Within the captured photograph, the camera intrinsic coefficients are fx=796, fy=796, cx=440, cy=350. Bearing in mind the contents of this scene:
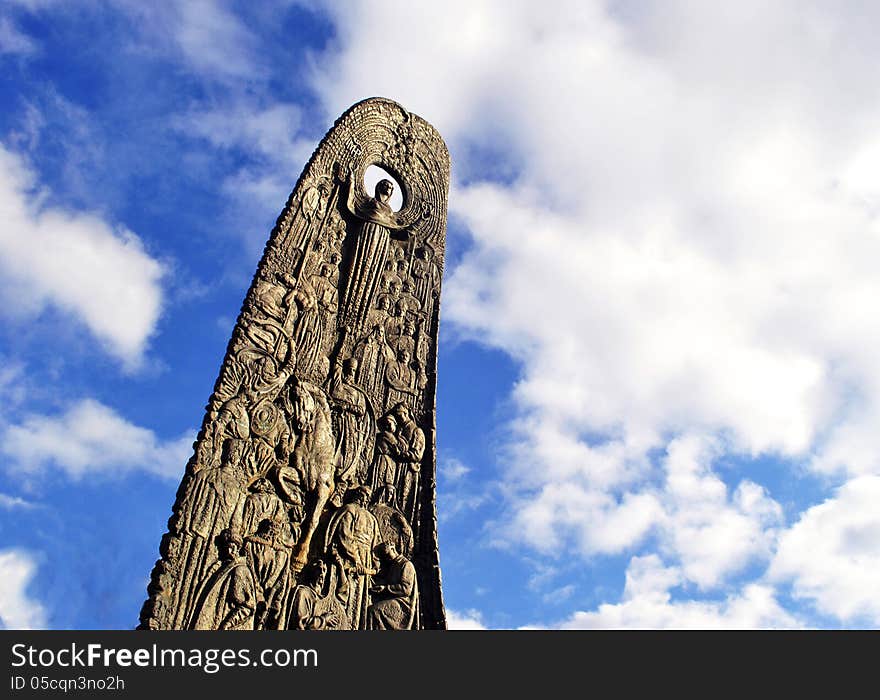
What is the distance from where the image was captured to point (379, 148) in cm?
884

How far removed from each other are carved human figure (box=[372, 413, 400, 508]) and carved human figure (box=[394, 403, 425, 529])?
0.18ft

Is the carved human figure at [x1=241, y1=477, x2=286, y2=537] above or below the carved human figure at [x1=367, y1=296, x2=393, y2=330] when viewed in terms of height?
below

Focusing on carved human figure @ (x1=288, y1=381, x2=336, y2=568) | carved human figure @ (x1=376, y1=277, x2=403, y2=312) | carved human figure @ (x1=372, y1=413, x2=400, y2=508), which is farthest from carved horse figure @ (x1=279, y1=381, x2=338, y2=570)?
carved human figure @ (x1=376, y1=277, x2=403, y2=312)

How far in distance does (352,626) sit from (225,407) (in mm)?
1948

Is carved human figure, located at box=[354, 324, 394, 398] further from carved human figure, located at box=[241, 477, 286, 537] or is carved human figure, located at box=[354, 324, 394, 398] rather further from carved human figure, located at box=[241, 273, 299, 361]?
carved human figure, located at box=[241, 477, 286, 537]

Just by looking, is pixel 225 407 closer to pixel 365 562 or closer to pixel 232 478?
pixel 232 478

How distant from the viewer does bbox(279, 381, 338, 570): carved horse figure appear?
6316 mm

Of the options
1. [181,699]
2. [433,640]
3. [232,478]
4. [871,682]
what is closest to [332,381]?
[232,478]

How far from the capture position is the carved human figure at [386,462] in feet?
22.4

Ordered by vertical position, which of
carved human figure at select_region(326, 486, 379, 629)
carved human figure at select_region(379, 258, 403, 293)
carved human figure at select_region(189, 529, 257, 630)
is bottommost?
carved human figure at select_region(189, 529, 257, 630)

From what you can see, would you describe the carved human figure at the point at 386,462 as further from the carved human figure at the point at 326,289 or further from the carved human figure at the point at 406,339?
the carved human figure at the point at 326,289

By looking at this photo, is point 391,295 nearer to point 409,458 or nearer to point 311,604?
point 409,458

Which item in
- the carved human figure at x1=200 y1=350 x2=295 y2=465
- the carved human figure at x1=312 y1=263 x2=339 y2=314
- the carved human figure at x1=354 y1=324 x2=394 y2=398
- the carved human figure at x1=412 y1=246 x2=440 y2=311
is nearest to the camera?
the carved human figure at x1=200 y1=350 x2=295 y2=465

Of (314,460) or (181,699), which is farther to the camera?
(314,460)
